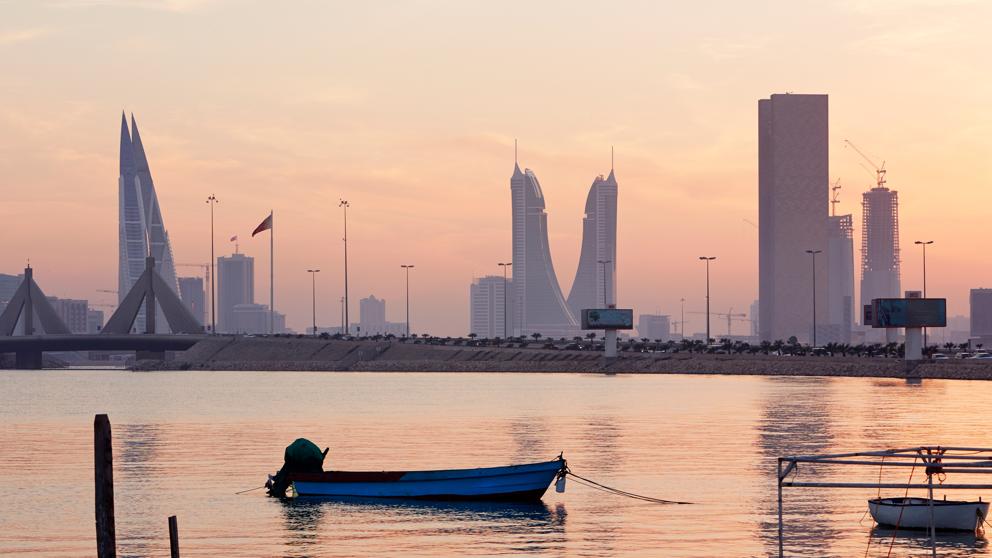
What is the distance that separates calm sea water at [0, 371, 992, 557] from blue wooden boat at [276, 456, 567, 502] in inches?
29.3

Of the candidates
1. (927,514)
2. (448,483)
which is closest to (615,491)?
(448,483)

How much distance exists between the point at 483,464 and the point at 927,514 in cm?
3078

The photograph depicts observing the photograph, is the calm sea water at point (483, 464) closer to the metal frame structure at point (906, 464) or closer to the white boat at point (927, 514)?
the white boat at point (927, 514)

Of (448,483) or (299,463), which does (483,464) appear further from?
(448,483)

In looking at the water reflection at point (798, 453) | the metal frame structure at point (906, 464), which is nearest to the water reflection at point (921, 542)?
the water reflection at point (798, 453)

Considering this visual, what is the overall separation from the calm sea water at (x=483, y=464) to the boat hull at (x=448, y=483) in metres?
0.73

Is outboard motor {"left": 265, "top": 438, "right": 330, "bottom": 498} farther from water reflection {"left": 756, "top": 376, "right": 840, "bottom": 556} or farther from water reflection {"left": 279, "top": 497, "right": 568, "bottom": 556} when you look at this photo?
water reflection {"left": 756, "top": 376, "right": 840, "bottom": 556}

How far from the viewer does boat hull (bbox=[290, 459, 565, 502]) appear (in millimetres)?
60688

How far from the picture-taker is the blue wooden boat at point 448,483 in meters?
60.7

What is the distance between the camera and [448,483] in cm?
6116

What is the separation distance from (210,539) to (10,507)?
46.4 ft

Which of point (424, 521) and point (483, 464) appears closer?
point (424, 521)

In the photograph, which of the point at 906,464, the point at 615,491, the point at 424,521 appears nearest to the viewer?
the point at 906,464

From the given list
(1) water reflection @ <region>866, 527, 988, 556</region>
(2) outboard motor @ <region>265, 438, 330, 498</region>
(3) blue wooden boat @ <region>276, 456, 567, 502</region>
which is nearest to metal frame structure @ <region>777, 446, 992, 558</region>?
(1) water reflection @ <region>866, 527, 988, 556</region>
